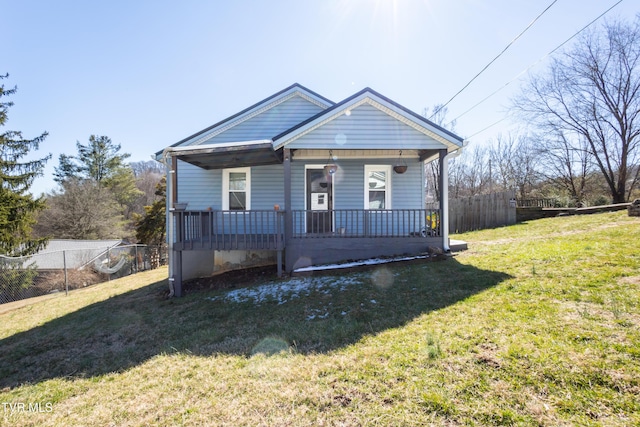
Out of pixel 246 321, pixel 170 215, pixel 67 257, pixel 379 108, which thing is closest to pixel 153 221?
pixel 67 257

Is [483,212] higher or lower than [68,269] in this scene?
higher

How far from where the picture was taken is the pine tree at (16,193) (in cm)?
1319

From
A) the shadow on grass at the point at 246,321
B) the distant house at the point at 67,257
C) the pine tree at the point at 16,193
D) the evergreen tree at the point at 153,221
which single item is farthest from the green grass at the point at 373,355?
the evergreen tree at the point at 153,221

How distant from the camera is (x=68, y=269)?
1309cm

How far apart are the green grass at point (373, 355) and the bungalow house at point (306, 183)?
1.65 meters

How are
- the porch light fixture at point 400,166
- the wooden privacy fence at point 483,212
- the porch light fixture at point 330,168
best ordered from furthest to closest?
the wooden privacy fence at point 483,212 → the porch light fixture at point 400,166 → the porch light fixture at point 330,168

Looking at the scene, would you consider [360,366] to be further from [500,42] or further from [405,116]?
[500,42]

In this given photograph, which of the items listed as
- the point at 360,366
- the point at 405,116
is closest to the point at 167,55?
the point at 405,116

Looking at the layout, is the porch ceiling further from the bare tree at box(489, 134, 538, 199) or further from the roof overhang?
the bare tree at box(489, 134, 538, 199)

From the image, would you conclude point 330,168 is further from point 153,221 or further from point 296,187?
point 153,221

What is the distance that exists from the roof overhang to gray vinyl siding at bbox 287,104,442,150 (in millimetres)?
948

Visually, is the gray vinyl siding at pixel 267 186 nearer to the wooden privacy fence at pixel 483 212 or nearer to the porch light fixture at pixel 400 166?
the porch light fixture at pixel 400 166

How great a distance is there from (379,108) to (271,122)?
141 inches

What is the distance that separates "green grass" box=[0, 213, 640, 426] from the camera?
2193mm
